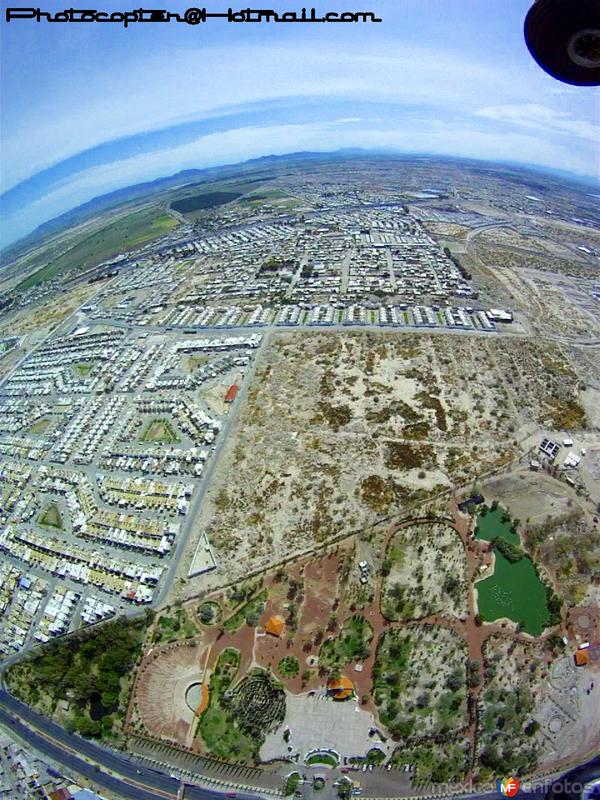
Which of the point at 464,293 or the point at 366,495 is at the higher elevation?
the point at 464,293

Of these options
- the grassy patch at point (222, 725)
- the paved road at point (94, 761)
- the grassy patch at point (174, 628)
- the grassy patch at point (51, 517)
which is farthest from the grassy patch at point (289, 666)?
the grassy patch at point (51, 517)

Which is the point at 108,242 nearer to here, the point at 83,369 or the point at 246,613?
the point at 83,369

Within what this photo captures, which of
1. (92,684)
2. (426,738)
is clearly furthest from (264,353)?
(426,738)

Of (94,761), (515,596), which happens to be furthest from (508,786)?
(94,761)

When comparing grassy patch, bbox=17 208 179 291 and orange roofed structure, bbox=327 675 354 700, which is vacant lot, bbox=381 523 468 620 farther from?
grassy patch, bbox=17 208 179 291

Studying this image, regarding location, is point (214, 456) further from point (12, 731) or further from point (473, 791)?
point (473, 791)
